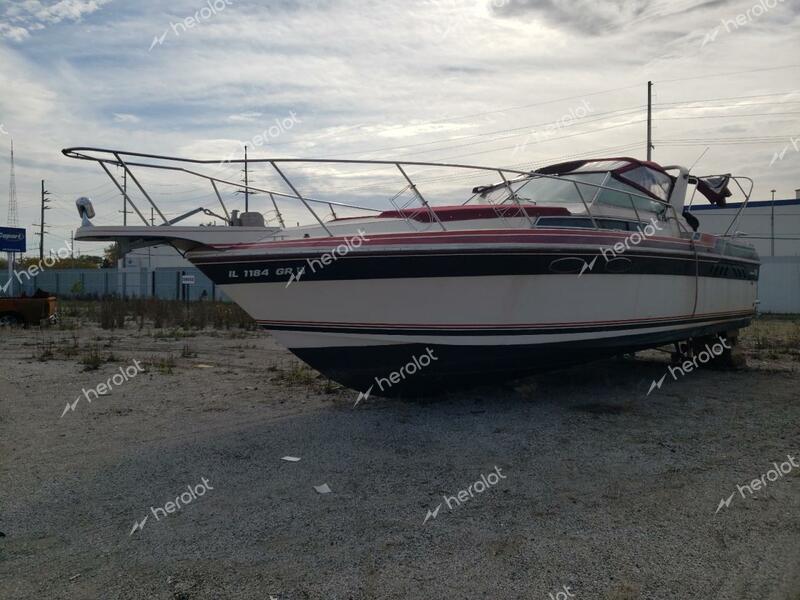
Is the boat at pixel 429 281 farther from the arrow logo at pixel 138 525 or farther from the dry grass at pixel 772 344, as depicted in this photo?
the dry grass at pixel 772 344

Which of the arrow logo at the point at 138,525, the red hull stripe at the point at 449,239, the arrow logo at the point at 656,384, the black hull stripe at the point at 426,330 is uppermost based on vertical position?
the red hull stripe at the point at 449,239

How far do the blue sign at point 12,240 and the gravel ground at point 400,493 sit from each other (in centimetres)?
1546

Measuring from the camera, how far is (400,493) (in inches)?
161

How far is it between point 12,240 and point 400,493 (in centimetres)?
2084

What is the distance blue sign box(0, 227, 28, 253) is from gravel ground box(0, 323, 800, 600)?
15.5 m

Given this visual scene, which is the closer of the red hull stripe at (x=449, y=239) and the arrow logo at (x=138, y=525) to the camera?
the arrow logo at (x=138, y=525)

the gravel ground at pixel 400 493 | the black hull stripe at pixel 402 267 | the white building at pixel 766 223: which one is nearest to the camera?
the gravel ground at pixel 400 493

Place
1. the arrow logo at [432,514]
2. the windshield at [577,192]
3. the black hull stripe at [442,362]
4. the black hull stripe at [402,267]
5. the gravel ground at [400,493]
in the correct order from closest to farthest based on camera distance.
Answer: the gravel ground at [400,493], the arrow logo at [432,514], the black hull stripe at [402,267], the black hull stripe at [442,362], the windshield at [577,192]

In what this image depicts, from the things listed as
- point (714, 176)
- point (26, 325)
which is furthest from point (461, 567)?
point (26, 325)

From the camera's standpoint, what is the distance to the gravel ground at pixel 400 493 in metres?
2.99

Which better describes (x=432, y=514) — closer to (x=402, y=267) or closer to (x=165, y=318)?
(x=402, y=267)

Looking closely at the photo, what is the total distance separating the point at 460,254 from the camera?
539cm

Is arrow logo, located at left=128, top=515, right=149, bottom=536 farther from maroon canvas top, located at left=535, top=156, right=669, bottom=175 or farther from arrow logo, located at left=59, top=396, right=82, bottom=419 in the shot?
maroon canvas top, located at left=535, top=156, right=669, bottom=175

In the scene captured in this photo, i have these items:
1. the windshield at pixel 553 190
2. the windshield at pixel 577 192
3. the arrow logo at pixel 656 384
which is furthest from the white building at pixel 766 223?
the windshield at pixel 553 190
